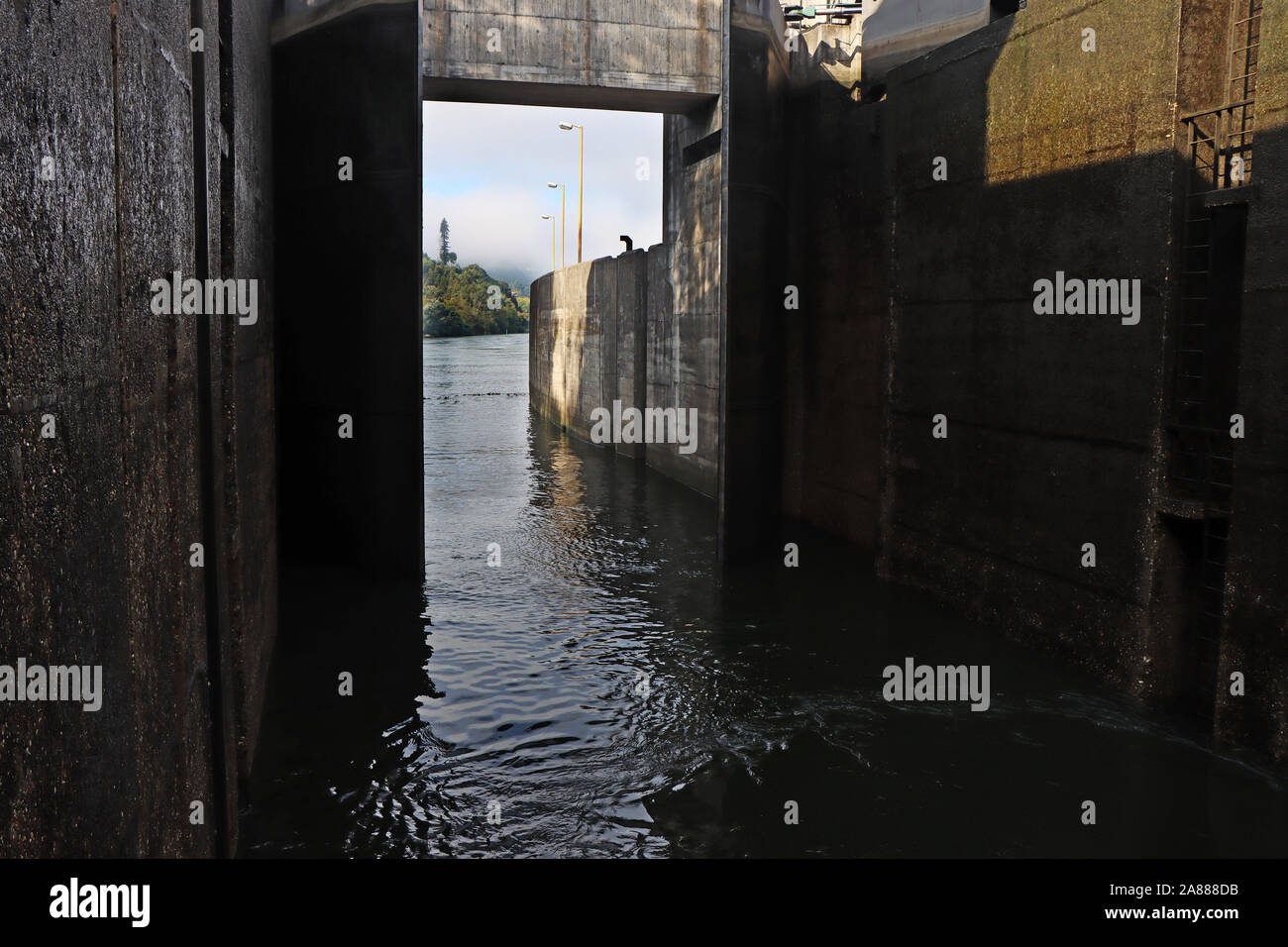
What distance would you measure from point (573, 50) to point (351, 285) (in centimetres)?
713

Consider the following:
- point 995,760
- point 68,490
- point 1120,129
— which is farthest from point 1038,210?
point 68,490

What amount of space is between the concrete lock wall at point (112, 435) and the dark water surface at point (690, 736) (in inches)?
73.8

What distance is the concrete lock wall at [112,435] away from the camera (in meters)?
2.73

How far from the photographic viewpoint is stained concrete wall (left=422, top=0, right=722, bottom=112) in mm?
17766

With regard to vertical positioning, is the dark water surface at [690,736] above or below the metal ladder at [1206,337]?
below

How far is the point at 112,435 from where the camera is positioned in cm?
364

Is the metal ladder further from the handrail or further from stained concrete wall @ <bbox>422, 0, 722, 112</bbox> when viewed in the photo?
stained concrete wall @ <bbox>422, 0, 722, 112</bbox>

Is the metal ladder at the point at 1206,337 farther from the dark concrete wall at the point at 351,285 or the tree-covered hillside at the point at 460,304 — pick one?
the tree-covered hillside at the point at 460,304

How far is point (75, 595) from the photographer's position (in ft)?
10.3

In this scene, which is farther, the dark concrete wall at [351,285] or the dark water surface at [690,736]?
the dark concrete wall at [351,285]

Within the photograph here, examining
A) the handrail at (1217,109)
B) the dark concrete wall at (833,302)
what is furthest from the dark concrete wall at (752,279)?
the handrail at (1217,109)

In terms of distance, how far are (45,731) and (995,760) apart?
24.9ft

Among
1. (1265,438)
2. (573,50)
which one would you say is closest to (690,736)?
(1265,438)
